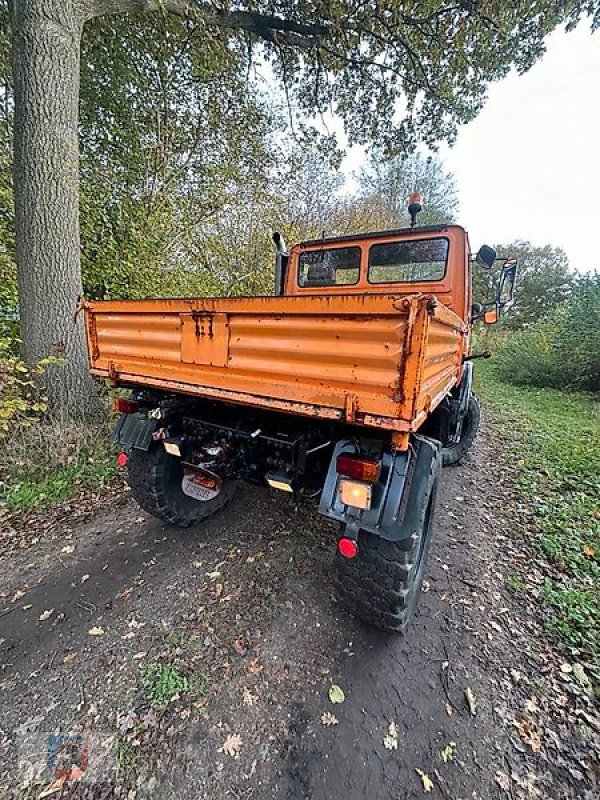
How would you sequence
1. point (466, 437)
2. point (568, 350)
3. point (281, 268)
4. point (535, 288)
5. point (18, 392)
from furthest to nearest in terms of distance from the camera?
point (535, 288) → point (568, 350) → point (466, 437) → point (281, 268) → point (18, 392)

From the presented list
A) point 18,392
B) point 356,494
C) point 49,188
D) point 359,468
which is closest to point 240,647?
point 356,494

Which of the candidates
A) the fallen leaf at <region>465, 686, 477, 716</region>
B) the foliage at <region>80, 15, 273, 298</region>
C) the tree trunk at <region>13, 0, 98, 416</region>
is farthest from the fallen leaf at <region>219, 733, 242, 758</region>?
the foliage at <region>80, 15, 273, 298</region>

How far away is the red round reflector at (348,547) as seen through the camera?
1682mm

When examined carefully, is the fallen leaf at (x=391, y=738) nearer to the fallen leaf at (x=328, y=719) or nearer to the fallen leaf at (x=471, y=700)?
the fallen leaf at (x=328, y=719)

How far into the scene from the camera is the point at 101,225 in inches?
193

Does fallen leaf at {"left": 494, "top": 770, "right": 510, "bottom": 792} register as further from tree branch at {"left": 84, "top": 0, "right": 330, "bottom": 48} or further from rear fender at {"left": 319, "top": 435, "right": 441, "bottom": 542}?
tree branch at {"left": 84, "top": 0, "right": 330, "bottom": 48}

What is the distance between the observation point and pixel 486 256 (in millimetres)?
3199

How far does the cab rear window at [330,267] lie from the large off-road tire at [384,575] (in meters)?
2.62

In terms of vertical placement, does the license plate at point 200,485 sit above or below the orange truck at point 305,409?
below

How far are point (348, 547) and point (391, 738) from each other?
76cm

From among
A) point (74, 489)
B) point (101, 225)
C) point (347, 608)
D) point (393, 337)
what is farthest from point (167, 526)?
point (101, 225)

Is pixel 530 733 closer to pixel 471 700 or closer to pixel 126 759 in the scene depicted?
pixel 471 700

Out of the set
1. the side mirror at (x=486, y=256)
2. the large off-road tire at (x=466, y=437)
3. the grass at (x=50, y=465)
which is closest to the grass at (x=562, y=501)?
the large off-road tire at (x=466, y=437)

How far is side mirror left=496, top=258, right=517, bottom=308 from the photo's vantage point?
11.1 feet
